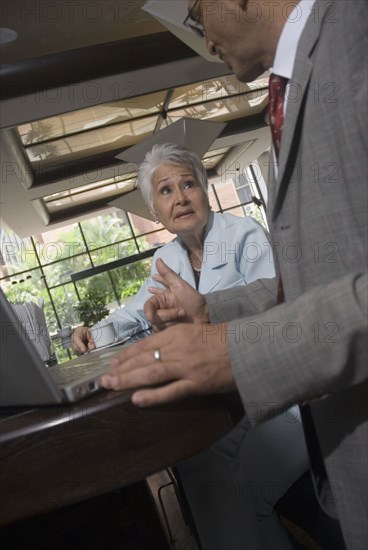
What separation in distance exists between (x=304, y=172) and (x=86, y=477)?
23.7 inches

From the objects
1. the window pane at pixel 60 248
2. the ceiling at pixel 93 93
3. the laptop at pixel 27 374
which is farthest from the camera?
the window pane at pixel 60 248

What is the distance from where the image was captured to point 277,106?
Answer: 0.92m

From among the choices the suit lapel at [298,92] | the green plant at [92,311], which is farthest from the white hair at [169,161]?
the green plant at [92,311]

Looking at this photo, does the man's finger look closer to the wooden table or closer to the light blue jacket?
the wooden table

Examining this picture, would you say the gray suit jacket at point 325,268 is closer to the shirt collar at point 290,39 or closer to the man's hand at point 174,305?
the shirt collar at point 290,39

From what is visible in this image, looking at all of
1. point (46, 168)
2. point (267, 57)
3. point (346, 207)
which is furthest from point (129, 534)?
point (46, 168)

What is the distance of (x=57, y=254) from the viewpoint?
16109 millimetres

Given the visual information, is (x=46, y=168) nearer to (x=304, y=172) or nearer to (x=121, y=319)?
(x=121, y=319)

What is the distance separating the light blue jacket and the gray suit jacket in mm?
922

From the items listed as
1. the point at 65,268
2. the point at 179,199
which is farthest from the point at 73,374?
the point at 65,268

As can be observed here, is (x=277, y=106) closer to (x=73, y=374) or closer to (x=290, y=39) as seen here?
(x=290, y=39)

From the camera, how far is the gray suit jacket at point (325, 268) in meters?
0.66

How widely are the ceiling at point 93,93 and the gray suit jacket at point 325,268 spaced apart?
10.6ft

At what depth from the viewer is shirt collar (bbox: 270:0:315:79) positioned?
2.98ft
